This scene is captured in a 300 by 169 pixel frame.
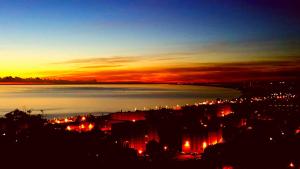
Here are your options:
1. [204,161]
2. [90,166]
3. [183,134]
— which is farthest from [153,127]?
[90,166]

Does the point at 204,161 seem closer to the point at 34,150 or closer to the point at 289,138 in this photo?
the point at 289,138

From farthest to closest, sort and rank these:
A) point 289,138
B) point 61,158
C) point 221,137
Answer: point 221,137 → point 289,138 → point 61,158

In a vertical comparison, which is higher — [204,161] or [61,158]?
[61,158]

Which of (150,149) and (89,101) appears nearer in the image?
(150,149)

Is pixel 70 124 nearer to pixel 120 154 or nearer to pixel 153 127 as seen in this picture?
pixel 153 127

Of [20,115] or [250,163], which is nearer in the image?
[250,163]

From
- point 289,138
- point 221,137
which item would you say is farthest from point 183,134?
point 289,138

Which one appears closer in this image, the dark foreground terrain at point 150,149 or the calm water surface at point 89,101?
the dark foreground terrain at point 150,149

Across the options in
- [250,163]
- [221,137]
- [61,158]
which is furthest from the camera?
[221,137]

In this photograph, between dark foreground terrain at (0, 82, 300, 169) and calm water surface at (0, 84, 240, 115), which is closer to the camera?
dark foreground terrain at (0, 82, 300, 169)
